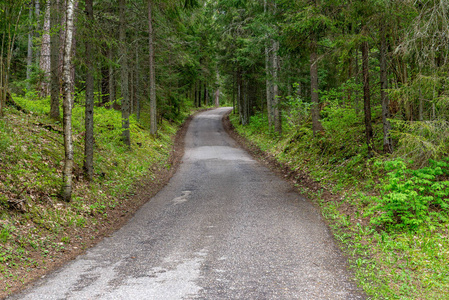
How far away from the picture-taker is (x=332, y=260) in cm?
516

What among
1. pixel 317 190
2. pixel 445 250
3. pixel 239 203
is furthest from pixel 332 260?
pixel 317 190

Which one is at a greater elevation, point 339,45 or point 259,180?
point 339,45

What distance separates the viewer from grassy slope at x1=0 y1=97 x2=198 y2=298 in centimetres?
516

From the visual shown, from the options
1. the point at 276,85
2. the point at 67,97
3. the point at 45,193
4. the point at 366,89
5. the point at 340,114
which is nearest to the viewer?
the point at 45,193

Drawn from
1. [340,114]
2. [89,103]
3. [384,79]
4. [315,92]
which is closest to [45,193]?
[89,103]

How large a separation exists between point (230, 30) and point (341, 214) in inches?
730

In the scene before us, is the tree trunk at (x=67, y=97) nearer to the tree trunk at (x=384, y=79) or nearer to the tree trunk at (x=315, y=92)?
the tree trunk at (x=384, y=79)

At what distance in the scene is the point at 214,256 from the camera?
17.7 ft

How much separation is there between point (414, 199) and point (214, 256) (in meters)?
4.01

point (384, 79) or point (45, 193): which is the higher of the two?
point (384, 79)

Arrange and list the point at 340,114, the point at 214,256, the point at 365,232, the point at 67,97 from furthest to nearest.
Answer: the point at 340,114
the point at 67,97
the point at 365,232
the point at 214,256

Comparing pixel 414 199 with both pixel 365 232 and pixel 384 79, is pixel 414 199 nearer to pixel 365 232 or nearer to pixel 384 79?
pixel 365 232

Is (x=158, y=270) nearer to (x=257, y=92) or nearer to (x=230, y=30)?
(x=230, y=30)

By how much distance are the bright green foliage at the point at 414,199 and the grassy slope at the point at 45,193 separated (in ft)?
20.3
